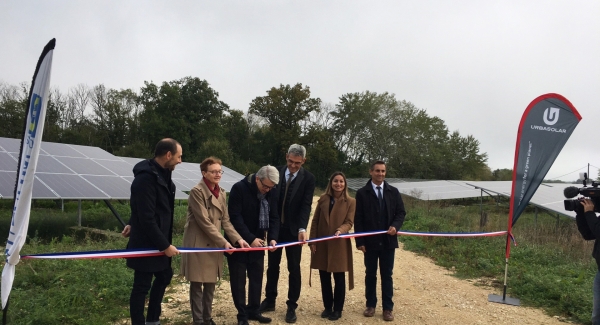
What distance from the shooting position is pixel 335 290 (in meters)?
4.96

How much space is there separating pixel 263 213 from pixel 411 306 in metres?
2.66

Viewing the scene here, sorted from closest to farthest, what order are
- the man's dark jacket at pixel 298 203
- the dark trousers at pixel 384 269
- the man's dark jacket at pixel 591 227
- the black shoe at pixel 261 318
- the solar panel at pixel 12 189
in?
the man's dark jacket at pixel 591 227 < the black shoe at pixel 261 318 < the man's dark jacket at pixel 298 203 < the dark trousers at pixel 384 269 < the solar panel at pixel 12 189

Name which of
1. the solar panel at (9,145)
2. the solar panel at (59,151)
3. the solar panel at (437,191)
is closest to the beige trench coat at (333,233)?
the solar panel at (9,145)

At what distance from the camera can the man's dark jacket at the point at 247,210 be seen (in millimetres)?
4438

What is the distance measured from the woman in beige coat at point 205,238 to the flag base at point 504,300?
12.8 feet

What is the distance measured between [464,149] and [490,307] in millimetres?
42011

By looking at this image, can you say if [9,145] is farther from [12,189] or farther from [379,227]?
[379,227]

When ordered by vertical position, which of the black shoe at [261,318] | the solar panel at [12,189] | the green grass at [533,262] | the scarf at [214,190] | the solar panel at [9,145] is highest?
the solar panel at [9,145]

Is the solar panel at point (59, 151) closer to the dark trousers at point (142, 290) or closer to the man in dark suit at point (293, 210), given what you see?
the man in dark suit at point (293, 210)

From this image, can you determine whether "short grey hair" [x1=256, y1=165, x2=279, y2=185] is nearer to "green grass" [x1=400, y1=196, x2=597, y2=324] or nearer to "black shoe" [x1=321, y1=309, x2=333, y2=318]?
"black shoe" [x1=321, y1=309, x2=333, y2=318]

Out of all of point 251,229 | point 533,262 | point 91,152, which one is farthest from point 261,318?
point 91,152

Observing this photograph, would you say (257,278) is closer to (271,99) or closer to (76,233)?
(76,233)

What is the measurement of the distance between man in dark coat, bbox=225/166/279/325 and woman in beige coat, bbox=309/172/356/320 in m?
0.68

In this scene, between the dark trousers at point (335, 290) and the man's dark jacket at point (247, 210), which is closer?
the man's dark jacket at point (247, 210)
